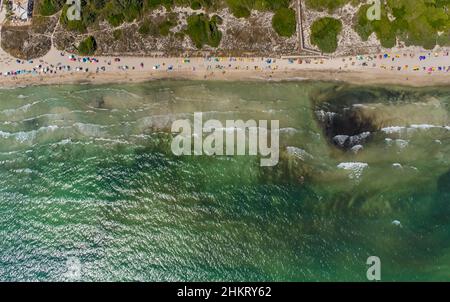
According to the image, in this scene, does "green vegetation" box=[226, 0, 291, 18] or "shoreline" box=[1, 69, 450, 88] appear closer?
"shoreline" box=[1, 69, 450, 88]

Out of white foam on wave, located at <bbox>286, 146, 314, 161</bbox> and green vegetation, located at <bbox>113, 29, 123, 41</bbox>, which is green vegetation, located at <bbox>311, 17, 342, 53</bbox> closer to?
white foam on wave, located at <bbox>286, 146, 314, 161</bbox>

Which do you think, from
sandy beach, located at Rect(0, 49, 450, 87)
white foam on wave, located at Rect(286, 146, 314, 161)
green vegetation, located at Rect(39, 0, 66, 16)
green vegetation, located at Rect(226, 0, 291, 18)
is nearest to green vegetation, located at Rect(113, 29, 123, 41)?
sandy beach, located at Rect(0, 49, 450, 87)

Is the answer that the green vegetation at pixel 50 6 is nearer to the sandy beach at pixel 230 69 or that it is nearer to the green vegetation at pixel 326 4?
the sandy beach at pixel 230 69

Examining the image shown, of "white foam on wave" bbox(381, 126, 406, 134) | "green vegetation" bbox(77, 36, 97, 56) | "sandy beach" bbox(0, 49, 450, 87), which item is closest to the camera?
"white foam on wave" bbox(381, 126, 406, 134)

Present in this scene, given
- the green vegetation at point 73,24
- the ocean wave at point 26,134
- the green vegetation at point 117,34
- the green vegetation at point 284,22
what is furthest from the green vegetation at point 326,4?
the ocean wave at point 26,134
